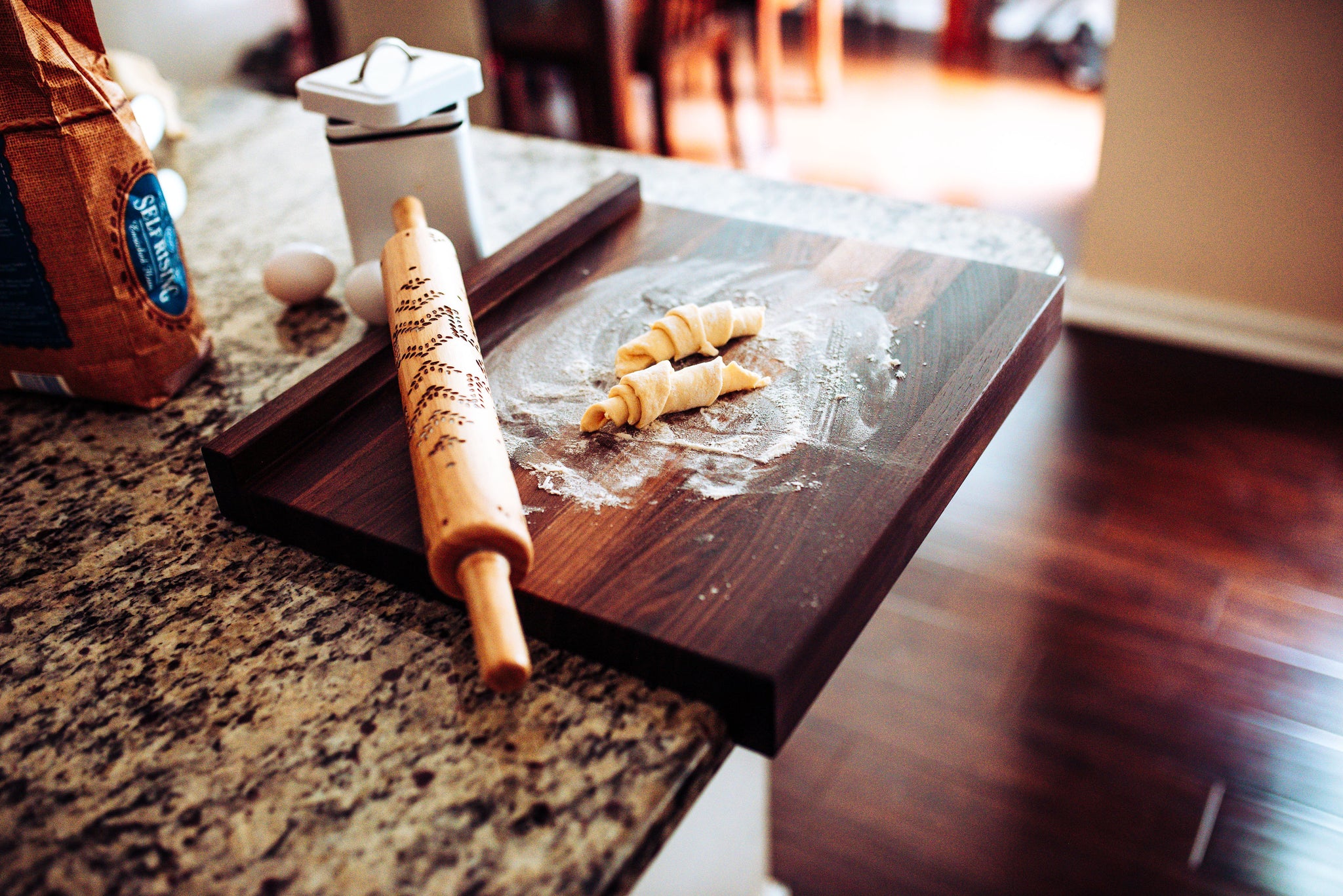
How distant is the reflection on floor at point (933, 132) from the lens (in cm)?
327

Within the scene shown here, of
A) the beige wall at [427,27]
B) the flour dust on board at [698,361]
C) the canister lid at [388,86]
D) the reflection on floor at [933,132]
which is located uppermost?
the canister lid at [388,86]

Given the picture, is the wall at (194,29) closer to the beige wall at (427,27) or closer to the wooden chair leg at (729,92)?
the beige wall at (427,27)

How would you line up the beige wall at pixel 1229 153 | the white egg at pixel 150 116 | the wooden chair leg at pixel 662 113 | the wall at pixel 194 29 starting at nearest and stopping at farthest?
the white egg at pixel 150 116
the beige wall at pixel 1229 153
the wall at pixel 194 29
the wooden chair leg at pixel 662 113

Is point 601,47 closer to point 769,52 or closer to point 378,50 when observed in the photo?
point 769,52

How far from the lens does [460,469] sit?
607 mm

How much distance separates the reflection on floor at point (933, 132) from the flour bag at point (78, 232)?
2463 millimetres

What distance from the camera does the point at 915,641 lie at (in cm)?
177

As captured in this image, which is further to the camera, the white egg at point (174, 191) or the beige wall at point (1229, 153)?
the beige wall at point (1229, 153)

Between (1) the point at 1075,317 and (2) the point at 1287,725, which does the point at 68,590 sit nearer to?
(2) the point at 1287,725

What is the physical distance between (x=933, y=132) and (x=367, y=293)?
3.14m

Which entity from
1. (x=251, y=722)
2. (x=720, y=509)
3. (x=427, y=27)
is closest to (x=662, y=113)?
(x=427, y=27)

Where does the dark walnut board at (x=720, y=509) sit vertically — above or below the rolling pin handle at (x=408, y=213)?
below

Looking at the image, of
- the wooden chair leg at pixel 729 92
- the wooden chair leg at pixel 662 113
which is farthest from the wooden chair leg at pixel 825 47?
the wooden chair leg at pixel 662 113

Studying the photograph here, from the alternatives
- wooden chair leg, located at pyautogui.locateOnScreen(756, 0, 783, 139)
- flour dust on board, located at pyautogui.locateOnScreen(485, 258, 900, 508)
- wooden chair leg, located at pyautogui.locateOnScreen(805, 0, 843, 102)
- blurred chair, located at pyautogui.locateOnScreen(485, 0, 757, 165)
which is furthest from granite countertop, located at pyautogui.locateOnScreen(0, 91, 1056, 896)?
wooden chair leg, located at pyautogui.locateOnScreen(805, 0, 843, 102)
